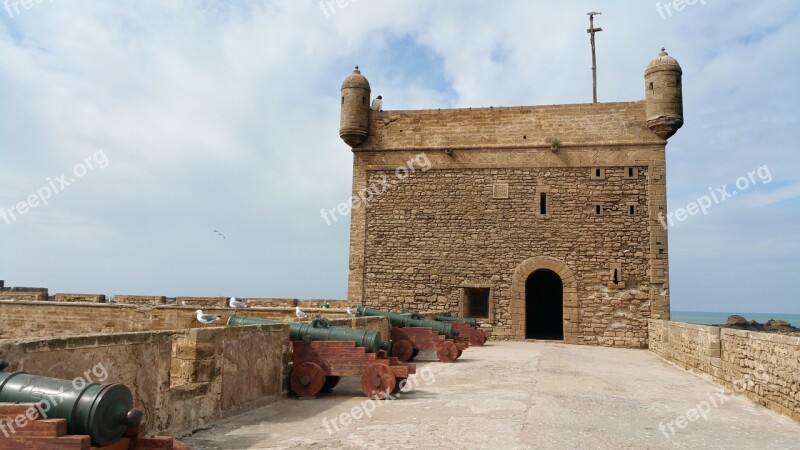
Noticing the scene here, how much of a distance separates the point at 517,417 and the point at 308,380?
230 cm

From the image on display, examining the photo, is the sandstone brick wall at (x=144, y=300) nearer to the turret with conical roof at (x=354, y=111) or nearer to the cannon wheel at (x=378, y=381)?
the turret with conical roof at (x=354, y=111)

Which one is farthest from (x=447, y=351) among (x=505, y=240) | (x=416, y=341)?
(x=505, y=240)

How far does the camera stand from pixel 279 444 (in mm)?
4180

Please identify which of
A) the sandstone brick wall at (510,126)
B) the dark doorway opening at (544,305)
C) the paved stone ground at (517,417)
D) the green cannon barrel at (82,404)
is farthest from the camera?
the dark doorway opening at (544,305)

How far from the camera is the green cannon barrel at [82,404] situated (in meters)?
2.44

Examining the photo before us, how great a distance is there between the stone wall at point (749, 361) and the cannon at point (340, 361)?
3.72 metres

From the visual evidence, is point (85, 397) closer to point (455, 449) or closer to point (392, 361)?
point (455, 449)

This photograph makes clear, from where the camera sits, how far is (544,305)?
723 inches

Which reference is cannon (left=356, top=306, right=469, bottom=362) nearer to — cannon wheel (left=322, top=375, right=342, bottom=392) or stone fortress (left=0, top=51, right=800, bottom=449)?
stone fortress (left=0, top=51, right=800, bottom=449)

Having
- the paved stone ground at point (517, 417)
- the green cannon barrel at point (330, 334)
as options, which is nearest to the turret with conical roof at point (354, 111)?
the paved stone ground at point (517, 417)

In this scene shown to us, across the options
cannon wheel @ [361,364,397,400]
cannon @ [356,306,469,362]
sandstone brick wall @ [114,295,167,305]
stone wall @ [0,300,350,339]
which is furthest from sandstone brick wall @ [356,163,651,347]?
cannon wheel @ [361,364,397,400]

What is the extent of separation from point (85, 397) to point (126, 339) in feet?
5.53

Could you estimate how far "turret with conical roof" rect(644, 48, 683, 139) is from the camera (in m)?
14.2

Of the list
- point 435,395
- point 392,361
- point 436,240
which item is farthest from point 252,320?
point 436,240
